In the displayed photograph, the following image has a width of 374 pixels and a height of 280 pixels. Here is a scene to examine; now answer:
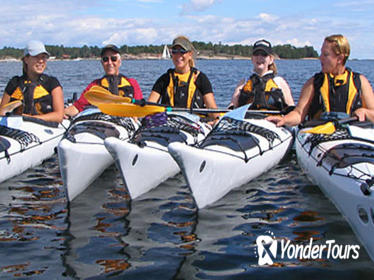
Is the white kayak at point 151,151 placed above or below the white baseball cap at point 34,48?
below

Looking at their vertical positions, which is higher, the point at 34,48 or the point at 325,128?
the point at 34,48

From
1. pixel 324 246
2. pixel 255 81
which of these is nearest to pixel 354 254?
pixel 324 246

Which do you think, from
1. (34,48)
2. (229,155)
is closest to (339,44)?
(229,155)

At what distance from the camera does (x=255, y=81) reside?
6.56 metres

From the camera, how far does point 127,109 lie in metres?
6.12

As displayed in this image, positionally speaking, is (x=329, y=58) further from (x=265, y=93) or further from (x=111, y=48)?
(x=111, y=48)

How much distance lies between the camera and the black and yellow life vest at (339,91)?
5.38 meters

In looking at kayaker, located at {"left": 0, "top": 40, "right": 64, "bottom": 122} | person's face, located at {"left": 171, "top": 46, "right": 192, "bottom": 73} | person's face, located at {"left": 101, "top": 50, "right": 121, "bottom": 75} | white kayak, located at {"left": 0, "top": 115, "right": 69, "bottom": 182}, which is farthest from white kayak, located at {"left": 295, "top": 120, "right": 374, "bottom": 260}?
white kayak, located at {"left": 0, "top": 115, "right": 69, "bottom": 182}

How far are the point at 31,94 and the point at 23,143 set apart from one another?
30.2 inches

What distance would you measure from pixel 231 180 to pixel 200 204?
513mm

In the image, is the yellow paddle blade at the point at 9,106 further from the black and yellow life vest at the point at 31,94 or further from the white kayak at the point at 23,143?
the black and yellow life vest at the point at 31,94

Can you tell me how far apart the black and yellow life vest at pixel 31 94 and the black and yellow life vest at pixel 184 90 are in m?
1.64

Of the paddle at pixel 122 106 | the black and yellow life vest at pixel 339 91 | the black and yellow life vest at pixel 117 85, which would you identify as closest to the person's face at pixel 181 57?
the paddle at pixel 122 106

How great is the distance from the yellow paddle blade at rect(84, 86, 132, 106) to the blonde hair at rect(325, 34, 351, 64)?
2.50 metres
